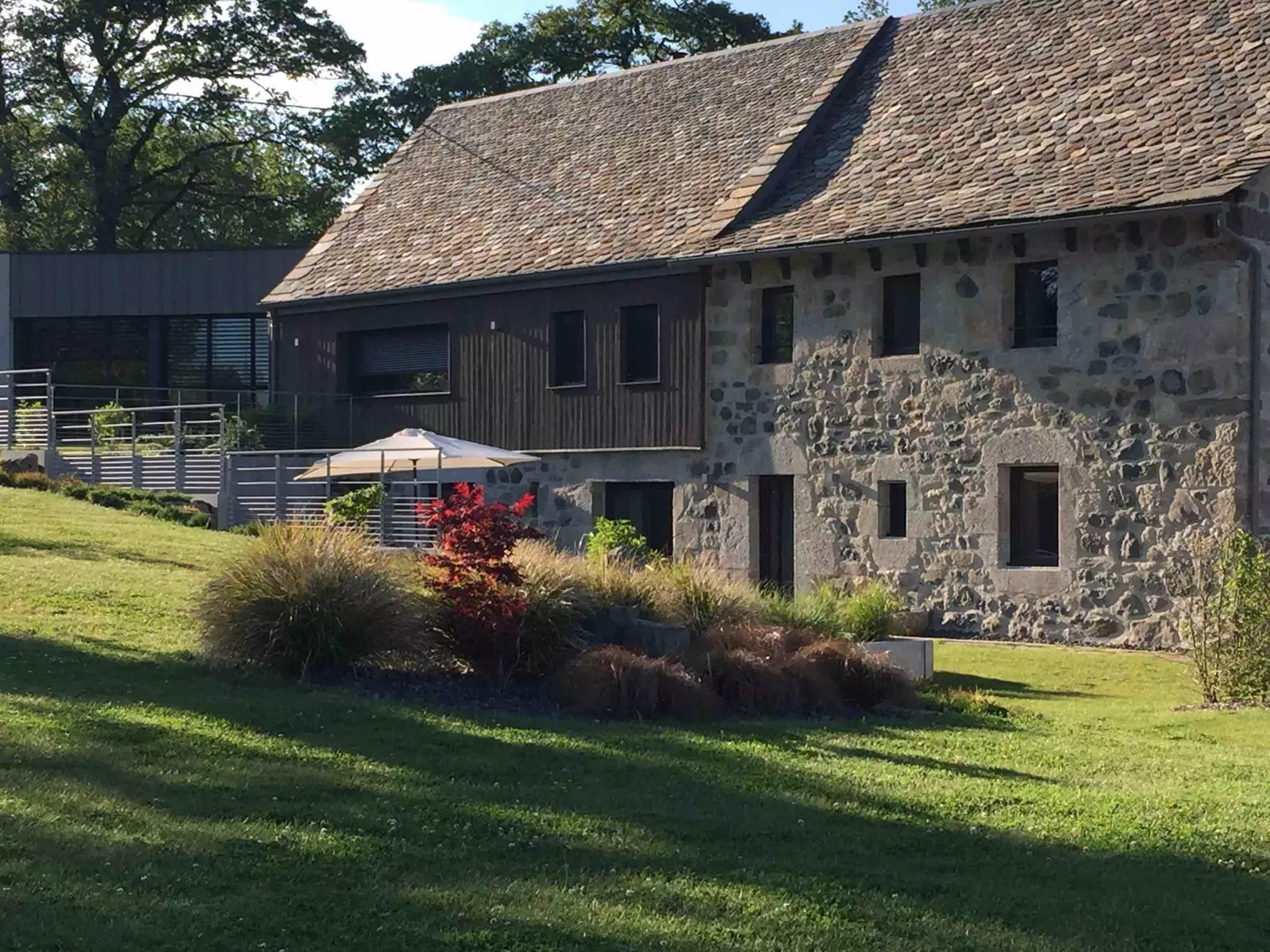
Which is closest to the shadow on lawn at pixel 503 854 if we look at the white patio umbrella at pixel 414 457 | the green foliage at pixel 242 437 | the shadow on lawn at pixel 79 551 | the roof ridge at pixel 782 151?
the shadow on lawn at pixel 79 551

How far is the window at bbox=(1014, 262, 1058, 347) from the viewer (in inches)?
813

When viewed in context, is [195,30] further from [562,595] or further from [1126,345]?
[562,595]

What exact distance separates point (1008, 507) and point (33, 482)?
1524 centimetres

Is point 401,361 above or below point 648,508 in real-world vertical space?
above

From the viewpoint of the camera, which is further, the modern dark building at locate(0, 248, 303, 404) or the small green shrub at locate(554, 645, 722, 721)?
the modern dark building at locate(0, 248, 303, 404)

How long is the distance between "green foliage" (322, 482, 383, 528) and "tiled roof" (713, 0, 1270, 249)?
6.47m

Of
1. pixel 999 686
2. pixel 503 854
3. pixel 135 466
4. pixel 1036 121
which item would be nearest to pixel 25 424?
pixel 135 466

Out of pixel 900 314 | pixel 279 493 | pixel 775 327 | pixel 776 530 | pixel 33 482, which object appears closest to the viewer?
pixel 900 314

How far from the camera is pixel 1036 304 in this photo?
20.9 m

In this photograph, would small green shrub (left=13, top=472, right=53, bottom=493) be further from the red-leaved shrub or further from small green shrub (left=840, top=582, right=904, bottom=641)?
the red-leaved shrub

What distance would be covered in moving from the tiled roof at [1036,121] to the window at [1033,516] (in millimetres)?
3184

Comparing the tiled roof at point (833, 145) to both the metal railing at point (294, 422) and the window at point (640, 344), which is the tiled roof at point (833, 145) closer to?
the window at point (640, 344)

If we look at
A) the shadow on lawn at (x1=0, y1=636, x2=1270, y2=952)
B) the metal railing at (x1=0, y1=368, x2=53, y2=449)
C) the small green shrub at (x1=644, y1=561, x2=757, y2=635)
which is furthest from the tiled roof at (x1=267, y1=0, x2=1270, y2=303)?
the shadow on lawn at (x1=0, y1=636, x2=1270, y2=952)

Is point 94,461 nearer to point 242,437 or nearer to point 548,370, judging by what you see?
point 242,437
